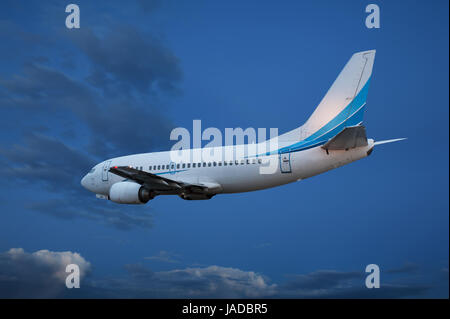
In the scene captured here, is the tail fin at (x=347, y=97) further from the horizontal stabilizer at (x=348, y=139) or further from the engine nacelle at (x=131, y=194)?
the engine nacelle at (x=131, y=194)

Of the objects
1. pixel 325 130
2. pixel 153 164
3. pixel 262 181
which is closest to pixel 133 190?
pixel 153 164

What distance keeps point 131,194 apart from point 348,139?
14754 millimetres

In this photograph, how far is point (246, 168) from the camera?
3164cm

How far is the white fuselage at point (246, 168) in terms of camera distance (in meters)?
29.3

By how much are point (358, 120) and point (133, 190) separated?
50.0ft

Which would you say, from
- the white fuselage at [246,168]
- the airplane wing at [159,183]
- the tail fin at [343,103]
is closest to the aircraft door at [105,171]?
the white fuselage at [246,168]

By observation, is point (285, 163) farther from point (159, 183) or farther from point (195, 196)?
point (159, 183)

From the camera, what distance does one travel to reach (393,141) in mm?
29094

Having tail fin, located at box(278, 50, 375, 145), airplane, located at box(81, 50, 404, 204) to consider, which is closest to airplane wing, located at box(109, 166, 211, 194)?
airplane, located at box(81, 50, 404, 204)

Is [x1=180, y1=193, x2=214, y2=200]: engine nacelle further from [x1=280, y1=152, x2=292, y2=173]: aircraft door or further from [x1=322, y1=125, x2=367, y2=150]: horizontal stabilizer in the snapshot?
[x1=322, y1=125, x2=367, y2=150]: horizontal stabilizer

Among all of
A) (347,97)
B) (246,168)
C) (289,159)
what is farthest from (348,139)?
(246,168)

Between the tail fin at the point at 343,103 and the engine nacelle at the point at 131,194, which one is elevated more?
the tail fin at the point at 343,103

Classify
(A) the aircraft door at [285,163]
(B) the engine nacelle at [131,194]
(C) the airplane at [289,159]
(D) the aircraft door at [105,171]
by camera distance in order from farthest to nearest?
(D) the aircraft door at [105,171]
(B) the engine nacelle at [131,194]
(A) the aircraft door at [285,163]
(C) the airplane at [289,159]

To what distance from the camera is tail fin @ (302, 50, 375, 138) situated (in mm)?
29297
